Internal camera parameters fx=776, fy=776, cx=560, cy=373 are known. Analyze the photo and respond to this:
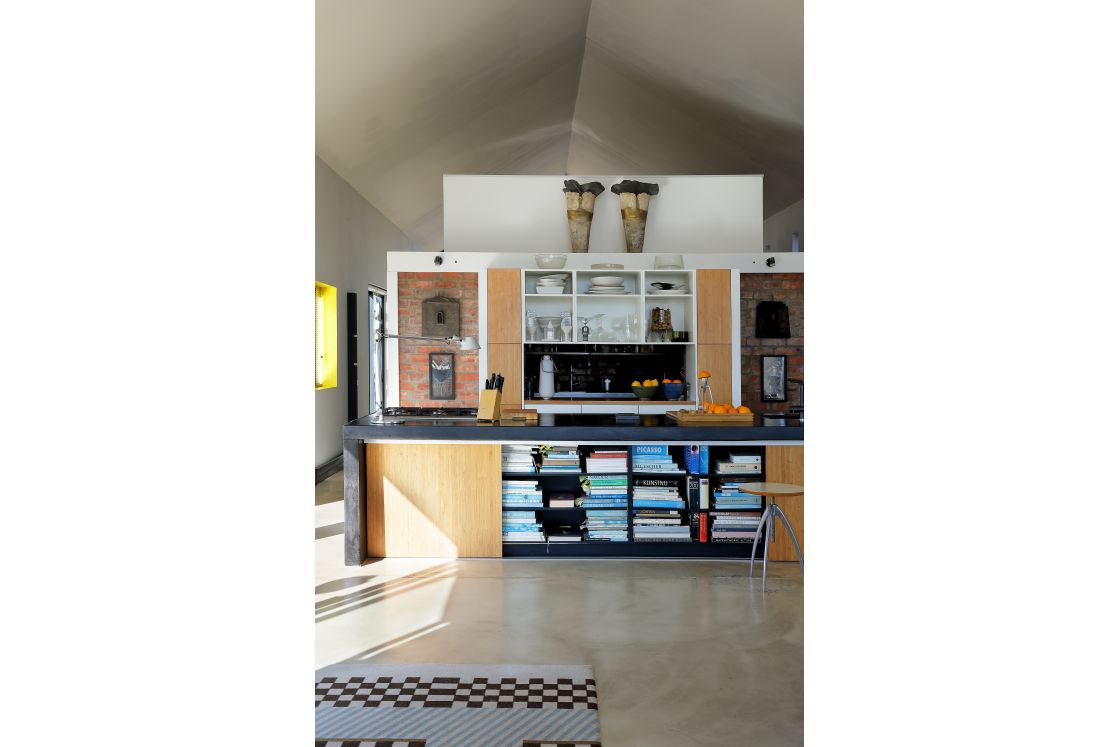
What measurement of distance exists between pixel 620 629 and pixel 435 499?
170 centimetres

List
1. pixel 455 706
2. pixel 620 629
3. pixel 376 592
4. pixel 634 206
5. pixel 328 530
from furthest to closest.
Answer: pixel 634 206 → pixel 328 530 → pixel 376 592 → pixel 620 629 → pixel 455 706

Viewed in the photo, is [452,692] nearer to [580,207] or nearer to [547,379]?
[547,379]

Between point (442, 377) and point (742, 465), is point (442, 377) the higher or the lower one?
the higher one

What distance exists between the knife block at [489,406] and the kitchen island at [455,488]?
15 centimetres

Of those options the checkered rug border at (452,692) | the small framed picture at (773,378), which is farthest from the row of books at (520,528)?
the small framed picture at (773,378)

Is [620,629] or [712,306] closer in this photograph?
[620,629]

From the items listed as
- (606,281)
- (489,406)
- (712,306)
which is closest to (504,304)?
(606,281)

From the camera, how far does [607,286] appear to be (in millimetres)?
6996

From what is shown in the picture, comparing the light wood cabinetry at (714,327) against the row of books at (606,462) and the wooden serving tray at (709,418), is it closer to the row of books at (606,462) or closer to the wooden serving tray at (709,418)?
the wooden serving tray at (709,418)

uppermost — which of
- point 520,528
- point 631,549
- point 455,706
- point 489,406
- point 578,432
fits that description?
point 489,406

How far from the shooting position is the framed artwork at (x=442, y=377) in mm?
7641

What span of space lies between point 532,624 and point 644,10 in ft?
18.9
